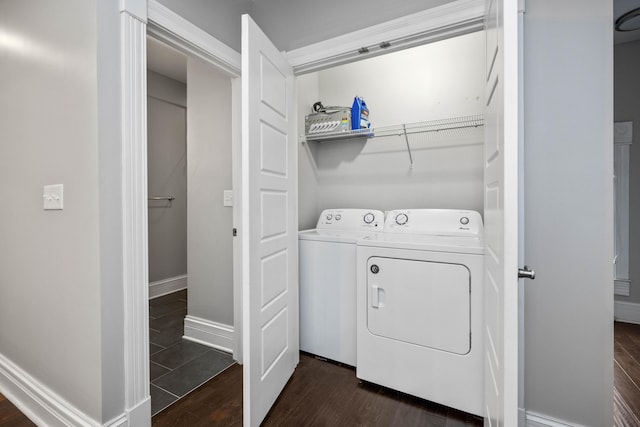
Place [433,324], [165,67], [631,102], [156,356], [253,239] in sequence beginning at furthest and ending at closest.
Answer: [165,67], [631,102], [156,356], [433,324], [253,239]

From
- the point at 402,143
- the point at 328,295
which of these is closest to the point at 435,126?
the point at 402,143

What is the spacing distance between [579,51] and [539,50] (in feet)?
0.46

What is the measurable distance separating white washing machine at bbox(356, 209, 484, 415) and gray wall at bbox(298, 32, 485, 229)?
448mm

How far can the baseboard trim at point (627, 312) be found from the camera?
255cm

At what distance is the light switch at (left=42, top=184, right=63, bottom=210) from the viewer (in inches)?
53.9

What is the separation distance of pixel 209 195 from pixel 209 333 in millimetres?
1124

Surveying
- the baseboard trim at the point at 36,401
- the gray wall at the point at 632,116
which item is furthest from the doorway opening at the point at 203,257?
the gray wall at the point at 632,116

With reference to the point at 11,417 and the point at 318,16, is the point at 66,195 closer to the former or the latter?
the point at 11,417

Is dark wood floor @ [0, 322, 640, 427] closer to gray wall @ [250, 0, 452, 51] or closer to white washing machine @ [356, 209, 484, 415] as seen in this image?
white washing machine @ [356, 209, 484, 415]

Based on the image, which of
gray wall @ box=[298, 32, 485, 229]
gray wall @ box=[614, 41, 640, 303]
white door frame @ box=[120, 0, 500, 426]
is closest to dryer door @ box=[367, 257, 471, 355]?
gray wall @ box=[298, 32, 485, 229]

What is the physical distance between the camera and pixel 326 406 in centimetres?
158

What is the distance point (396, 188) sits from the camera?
7.80ft

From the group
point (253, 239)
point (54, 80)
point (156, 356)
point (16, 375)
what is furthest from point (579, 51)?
point (16, 375)

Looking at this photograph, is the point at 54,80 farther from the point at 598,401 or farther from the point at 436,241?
the point at 598,401
